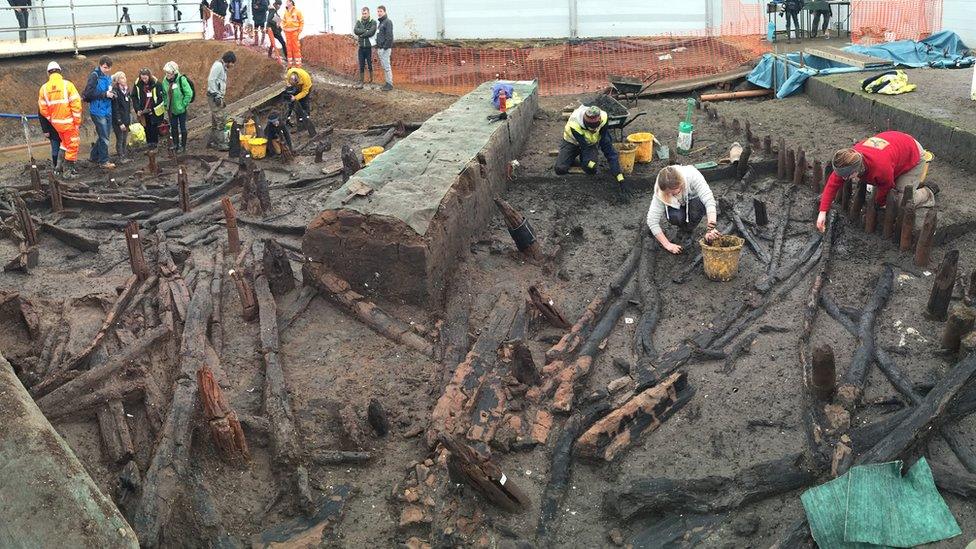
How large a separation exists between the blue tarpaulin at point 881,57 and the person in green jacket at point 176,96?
12385 mm

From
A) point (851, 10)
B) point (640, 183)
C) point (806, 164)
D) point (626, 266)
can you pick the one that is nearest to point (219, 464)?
point (626, 266)

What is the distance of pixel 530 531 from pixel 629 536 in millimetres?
688

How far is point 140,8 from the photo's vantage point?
27781 mm

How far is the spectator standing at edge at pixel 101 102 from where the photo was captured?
15398mm

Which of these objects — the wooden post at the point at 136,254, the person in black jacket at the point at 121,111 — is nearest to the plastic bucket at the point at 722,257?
the wooden post at the point at 136,254

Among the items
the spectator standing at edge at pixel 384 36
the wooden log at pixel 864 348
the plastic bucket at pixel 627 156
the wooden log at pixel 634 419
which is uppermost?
the spectator standing at edge at pixel 384 36

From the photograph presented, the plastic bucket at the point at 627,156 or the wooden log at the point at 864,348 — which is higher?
the plastic bucket at the point at 627,156

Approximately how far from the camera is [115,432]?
6613 mm

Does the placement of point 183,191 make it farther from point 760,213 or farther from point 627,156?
point 760,213

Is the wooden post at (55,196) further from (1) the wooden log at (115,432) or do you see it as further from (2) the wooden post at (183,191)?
(1) the wooden log at (115,432)

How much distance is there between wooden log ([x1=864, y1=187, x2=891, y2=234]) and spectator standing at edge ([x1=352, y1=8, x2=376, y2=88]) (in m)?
13.4

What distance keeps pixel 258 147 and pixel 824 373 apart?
11651 mm

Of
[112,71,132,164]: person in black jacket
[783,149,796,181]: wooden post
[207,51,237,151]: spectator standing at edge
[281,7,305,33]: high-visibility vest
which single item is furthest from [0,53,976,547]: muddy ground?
[281,7,305,33]: high-visibility vest

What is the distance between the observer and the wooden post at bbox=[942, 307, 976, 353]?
23.2ft
